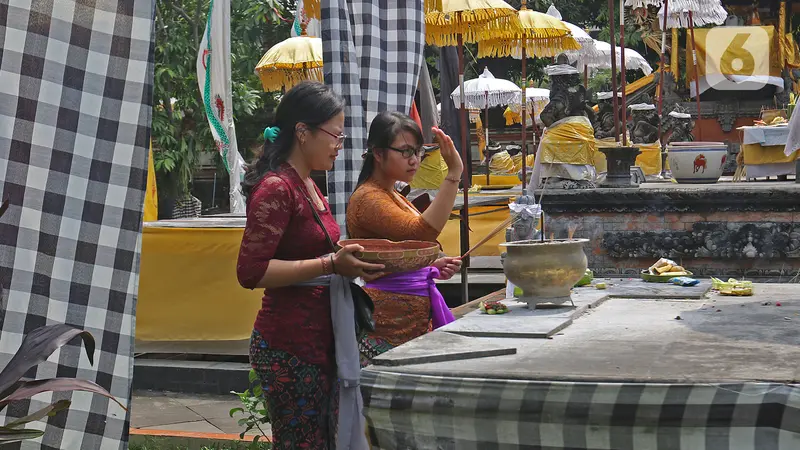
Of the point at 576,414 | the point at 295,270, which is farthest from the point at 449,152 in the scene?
the point at 576,414

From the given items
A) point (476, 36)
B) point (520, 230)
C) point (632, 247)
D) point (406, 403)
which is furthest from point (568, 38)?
point (406, 403)

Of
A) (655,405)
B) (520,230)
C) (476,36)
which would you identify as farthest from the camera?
(476,36)

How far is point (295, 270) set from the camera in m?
3.30

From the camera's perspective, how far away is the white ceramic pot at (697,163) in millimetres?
8797

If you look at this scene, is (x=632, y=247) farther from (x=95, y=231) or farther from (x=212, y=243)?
(x=95, y=231)

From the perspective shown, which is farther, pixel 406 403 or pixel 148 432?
pixel 148 432

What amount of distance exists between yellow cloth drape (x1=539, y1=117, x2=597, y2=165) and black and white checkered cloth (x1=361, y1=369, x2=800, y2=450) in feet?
21.2

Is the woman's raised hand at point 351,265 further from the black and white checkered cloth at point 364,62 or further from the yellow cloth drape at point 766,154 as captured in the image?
the yellow cloth drape at point 766,154

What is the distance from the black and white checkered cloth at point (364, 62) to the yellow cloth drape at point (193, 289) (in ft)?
8.46

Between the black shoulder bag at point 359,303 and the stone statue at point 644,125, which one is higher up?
the stone statue at point 644,125

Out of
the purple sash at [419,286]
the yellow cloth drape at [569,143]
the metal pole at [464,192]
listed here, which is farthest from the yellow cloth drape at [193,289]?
the purple sash at [419,286]

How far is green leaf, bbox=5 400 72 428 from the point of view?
270cm

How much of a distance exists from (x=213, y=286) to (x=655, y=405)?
224 inches

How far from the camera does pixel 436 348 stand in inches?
112
